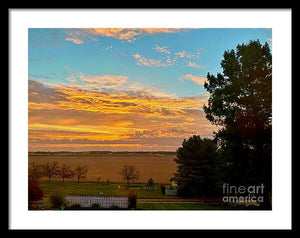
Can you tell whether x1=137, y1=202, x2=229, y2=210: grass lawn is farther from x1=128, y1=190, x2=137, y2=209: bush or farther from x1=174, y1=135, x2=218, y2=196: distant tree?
x1=174, y1=135, x2=218, y2=196: distant tree

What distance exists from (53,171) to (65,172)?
0.35 meters

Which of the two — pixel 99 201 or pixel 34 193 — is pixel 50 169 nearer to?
pixel 34 193

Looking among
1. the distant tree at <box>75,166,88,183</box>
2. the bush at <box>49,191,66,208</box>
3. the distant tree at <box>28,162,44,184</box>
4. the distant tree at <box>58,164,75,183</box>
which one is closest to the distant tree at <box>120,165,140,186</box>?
the distant tree at <box>75,166,88,183</box>

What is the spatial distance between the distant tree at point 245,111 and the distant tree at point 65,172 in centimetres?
444

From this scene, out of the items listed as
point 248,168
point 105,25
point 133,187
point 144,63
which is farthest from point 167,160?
point 105,25

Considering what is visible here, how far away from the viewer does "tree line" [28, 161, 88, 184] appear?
377 inches

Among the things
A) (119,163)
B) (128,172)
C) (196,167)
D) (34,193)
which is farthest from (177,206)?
(34,193)

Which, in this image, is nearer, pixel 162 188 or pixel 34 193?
pixel 34 193

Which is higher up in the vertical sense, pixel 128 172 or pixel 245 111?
pixel 245 111

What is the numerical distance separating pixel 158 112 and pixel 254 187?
3.55 m

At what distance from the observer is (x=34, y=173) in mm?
9617

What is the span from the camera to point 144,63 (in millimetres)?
9609
